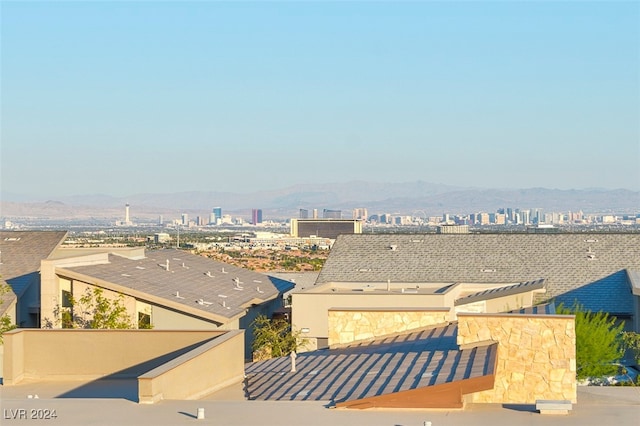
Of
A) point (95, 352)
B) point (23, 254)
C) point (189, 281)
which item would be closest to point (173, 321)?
point (189, 281)

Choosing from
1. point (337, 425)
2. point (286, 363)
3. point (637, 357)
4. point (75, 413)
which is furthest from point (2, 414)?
point (637, 357)

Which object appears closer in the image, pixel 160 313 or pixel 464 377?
pixel 464 377

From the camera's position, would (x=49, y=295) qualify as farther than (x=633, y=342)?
Yes

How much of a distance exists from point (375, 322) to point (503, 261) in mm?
22293

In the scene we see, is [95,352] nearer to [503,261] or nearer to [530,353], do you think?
[530,353]

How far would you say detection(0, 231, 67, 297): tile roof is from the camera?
32.0 m

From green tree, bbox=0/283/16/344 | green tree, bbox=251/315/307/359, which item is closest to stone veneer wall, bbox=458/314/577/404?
green tree, bbox=251/315/307/359

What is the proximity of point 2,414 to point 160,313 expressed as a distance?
19357mm

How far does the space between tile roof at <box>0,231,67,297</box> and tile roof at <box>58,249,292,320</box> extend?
212 centimetres

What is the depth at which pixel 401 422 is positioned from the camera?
35.5 feet

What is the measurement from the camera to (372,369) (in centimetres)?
1503

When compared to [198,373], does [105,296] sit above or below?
below

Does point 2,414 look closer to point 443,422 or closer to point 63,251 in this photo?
point 443,422

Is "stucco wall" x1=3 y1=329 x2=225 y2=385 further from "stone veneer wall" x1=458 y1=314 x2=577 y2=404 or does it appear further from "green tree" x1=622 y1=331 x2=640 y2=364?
"green tree" x1=622 y1=331 x2=640 y2=364
